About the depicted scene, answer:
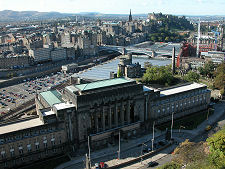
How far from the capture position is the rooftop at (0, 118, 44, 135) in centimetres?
5822

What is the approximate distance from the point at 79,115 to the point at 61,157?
1156 centimetres

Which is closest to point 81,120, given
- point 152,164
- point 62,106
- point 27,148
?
point 62,106

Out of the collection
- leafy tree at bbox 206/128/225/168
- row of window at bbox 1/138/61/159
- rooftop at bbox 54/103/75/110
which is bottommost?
row of window at bbox 1/138/61/159

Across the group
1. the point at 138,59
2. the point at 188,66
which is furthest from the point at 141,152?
the point at 138,59

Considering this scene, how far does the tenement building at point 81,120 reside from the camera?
2291 inches

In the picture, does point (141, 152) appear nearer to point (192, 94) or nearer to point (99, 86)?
point (99, 86)

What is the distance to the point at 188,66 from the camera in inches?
5807

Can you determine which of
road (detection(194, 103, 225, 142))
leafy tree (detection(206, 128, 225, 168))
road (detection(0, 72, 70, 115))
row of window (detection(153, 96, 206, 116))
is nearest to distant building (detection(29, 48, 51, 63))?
road (detection(0, 72, 70, 115))

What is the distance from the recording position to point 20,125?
60750 mm

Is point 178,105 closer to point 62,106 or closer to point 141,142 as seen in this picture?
point 141,142

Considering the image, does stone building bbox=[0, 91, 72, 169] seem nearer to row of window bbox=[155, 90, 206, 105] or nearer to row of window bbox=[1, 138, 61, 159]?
row of window bbox=[1, 138, 61, 159]

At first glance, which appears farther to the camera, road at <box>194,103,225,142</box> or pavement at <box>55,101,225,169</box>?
road at <box>194,103,225,142</box>

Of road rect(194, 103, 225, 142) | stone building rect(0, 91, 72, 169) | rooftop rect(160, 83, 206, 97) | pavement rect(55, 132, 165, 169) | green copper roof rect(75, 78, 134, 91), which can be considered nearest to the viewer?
stone building rect(0, 91, 72, 169)

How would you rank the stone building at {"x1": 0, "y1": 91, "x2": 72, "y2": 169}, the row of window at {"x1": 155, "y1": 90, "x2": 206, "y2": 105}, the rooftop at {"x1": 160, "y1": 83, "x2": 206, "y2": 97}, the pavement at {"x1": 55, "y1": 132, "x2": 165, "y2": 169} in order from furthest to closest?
the rooftop at {"x1": 160, "y1": 83, "x2": 206, "y2": 97}, the row of window at {"x1": 155, "y1": 90, "x2": 206, "y2": 105}, the pavement at {"x1": 55, "y1": 132, "x2": 165, "y2": 169}, the stone building at {"x1": 0, "y1": 91, "x2": 72, "y2": 169}
